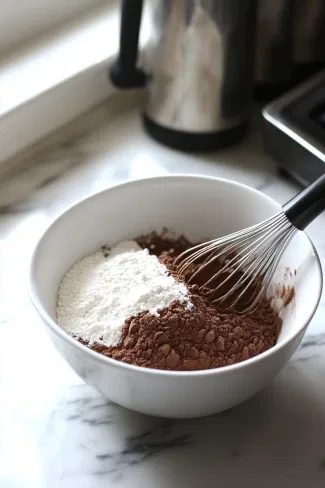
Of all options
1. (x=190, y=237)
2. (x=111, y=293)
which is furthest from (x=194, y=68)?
(x=111, y=293)

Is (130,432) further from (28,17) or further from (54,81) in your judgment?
(28,17)

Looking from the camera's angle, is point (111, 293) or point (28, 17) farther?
point (28, 17)

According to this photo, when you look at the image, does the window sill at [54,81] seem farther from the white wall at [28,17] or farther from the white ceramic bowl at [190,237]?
the white ceramic bowl at [190,237]

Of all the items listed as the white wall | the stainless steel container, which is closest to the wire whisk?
the stainless steel container

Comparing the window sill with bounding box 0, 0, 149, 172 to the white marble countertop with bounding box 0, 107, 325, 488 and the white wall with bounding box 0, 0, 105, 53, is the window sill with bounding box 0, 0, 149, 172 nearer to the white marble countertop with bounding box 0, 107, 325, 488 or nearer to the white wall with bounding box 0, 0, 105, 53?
the white wall with bounding box 0, 0, 105, 53

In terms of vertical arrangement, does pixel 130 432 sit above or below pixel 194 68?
below
